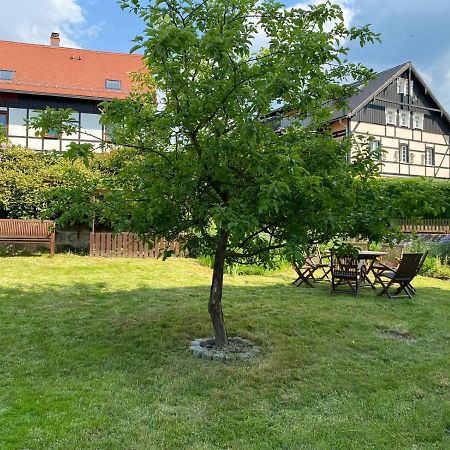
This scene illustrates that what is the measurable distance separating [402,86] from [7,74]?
21.8 m

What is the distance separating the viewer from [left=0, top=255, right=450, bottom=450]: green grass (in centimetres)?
339

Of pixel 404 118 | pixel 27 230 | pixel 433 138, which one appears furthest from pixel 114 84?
pixel 433 138

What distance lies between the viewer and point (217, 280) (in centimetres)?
524

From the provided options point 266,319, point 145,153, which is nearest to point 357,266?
point 266,319

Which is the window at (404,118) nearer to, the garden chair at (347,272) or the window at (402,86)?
the window at (402,86)

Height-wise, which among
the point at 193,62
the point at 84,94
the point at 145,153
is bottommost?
the point at 145,153

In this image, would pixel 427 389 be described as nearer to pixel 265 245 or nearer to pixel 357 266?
pixel 265 245

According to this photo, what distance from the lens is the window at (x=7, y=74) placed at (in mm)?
22531

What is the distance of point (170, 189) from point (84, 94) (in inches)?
789

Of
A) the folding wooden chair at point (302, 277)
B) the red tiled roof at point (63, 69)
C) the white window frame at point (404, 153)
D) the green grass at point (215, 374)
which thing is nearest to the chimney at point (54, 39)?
the red tiled roof at point (63, 69)

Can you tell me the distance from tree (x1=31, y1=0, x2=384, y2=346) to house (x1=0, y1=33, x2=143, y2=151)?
16.2 meters

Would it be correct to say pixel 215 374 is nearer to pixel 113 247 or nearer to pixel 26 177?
pixel 113 247

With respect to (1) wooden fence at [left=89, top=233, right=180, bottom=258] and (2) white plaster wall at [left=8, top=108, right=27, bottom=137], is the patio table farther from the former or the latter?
(2) white plaster wall at [left=8, top=108, right=27, bottom=137]

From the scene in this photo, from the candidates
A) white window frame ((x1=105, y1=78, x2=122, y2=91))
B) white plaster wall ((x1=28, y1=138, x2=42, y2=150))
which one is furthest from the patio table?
white window frame ((x1=105, y1=78, x2=122, y2=91))
